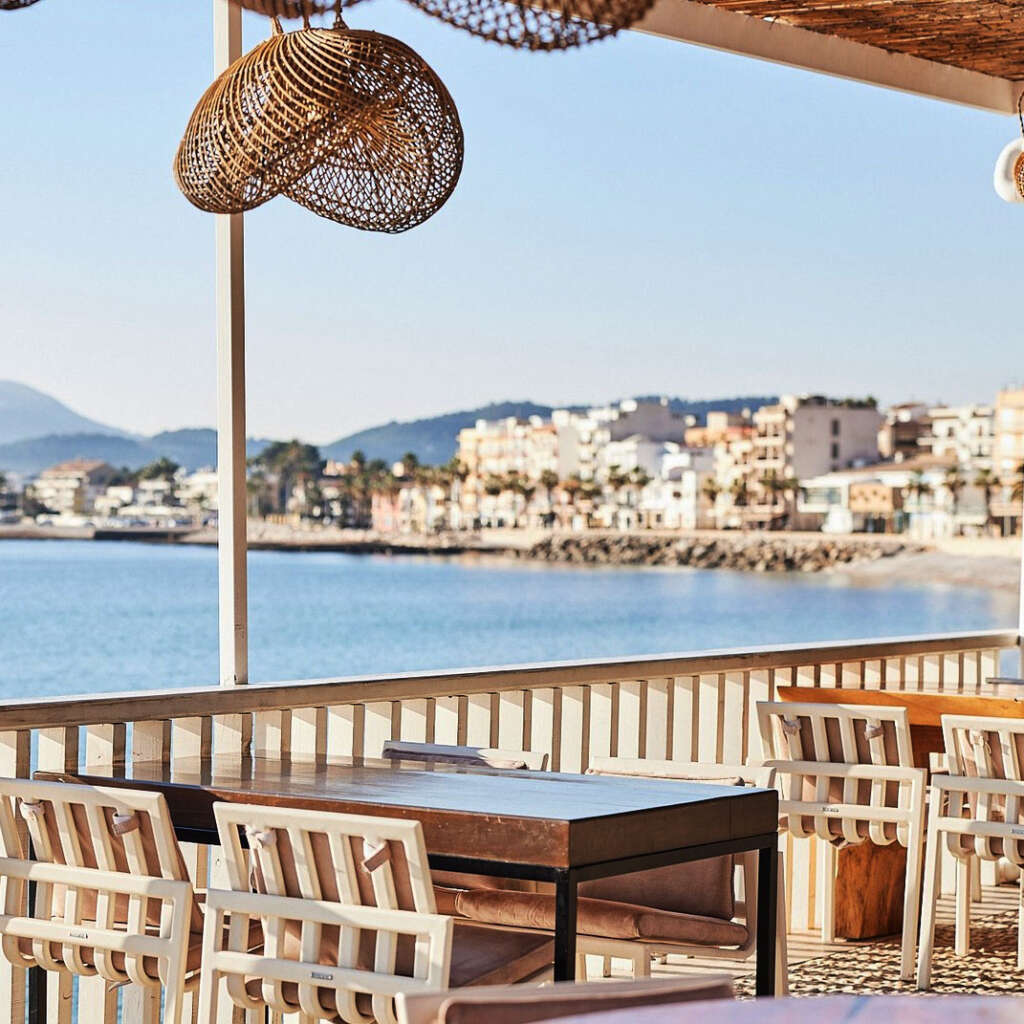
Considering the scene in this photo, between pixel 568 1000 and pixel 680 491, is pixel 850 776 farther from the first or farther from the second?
pixel 680 491

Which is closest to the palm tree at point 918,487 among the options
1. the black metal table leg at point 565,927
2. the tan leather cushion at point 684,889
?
the tan leather cushion at point 684,889

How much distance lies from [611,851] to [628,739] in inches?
91.9

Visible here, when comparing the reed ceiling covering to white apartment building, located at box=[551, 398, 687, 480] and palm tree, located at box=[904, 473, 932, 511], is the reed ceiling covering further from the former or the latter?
palm tree, located at box=[904, 473, 932, 511]

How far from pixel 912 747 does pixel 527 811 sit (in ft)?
8.89

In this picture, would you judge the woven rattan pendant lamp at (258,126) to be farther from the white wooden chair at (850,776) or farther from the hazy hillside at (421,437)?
the hazy hillside at (421,437)

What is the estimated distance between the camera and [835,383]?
165ft

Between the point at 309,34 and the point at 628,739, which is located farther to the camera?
the point at 628,739

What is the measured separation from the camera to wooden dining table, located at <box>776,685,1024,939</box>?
5.44 m

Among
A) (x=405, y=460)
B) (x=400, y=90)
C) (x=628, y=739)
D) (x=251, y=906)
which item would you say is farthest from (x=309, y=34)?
(x=405, y=460)

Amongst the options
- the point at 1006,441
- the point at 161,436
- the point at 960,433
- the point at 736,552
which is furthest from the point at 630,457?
the point at 161,436

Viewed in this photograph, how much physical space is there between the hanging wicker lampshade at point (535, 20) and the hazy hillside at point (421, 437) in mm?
45926

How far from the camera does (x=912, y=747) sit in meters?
5.57

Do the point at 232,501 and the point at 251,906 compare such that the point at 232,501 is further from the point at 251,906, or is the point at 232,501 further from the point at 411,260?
the point at 411,260

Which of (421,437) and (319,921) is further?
(421,437)
